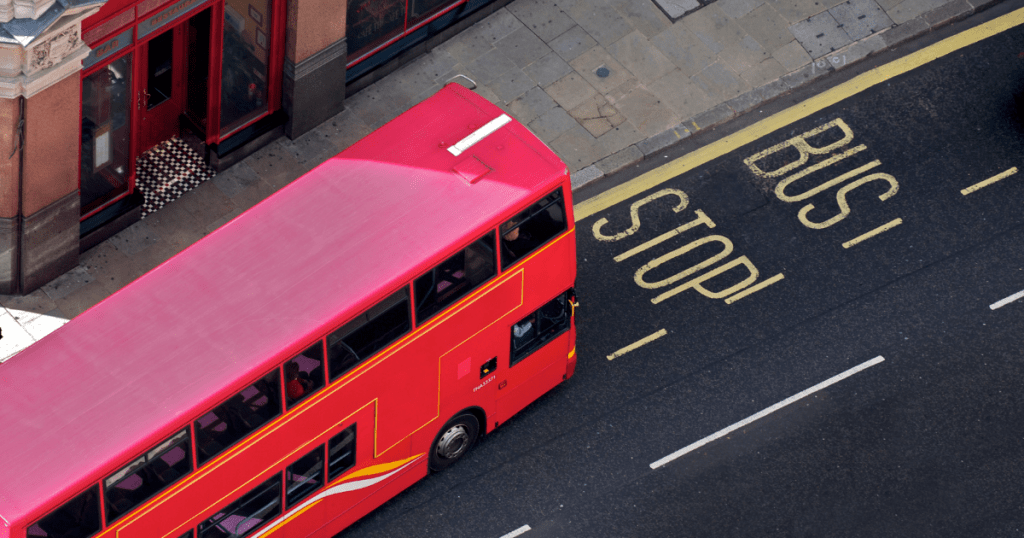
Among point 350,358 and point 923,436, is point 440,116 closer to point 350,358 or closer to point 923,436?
point 350,358

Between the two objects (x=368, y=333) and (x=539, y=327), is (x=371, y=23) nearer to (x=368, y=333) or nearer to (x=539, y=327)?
(x=539, y=327)

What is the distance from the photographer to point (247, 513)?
1781 cm

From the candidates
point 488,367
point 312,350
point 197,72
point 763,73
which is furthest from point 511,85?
point 312,350

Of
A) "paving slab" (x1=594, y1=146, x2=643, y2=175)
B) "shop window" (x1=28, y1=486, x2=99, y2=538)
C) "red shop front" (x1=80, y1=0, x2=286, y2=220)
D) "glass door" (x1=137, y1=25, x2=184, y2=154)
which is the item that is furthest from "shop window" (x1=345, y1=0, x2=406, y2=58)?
"shop window" (x1=28, y1=486, x2=99, y2=538)

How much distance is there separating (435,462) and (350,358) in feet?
9.69

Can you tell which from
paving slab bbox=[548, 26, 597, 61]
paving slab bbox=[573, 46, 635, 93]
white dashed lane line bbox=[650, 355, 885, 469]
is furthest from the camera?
paving slab bbox=[548, 26, 597, 61]

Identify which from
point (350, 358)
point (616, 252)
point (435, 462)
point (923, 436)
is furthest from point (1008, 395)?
point (350, 358)

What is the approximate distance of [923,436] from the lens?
20766 millimetres

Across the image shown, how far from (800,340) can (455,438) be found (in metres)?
5.23

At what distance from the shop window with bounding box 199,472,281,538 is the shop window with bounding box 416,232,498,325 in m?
2.59

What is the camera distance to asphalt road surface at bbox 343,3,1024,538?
20.0 m

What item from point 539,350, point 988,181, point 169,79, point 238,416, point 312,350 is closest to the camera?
point 238,416

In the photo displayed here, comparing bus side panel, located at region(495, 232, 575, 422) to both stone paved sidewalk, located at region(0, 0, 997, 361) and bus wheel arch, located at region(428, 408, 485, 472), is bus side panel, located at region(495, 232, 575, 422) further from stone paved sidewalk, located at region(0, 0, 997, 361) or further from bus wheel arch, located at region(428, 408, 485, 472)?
stone paved sidewalk, located at region(0, 0, 997, 361)

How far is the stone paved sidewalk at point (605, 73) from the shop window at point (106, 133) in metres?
0.76
